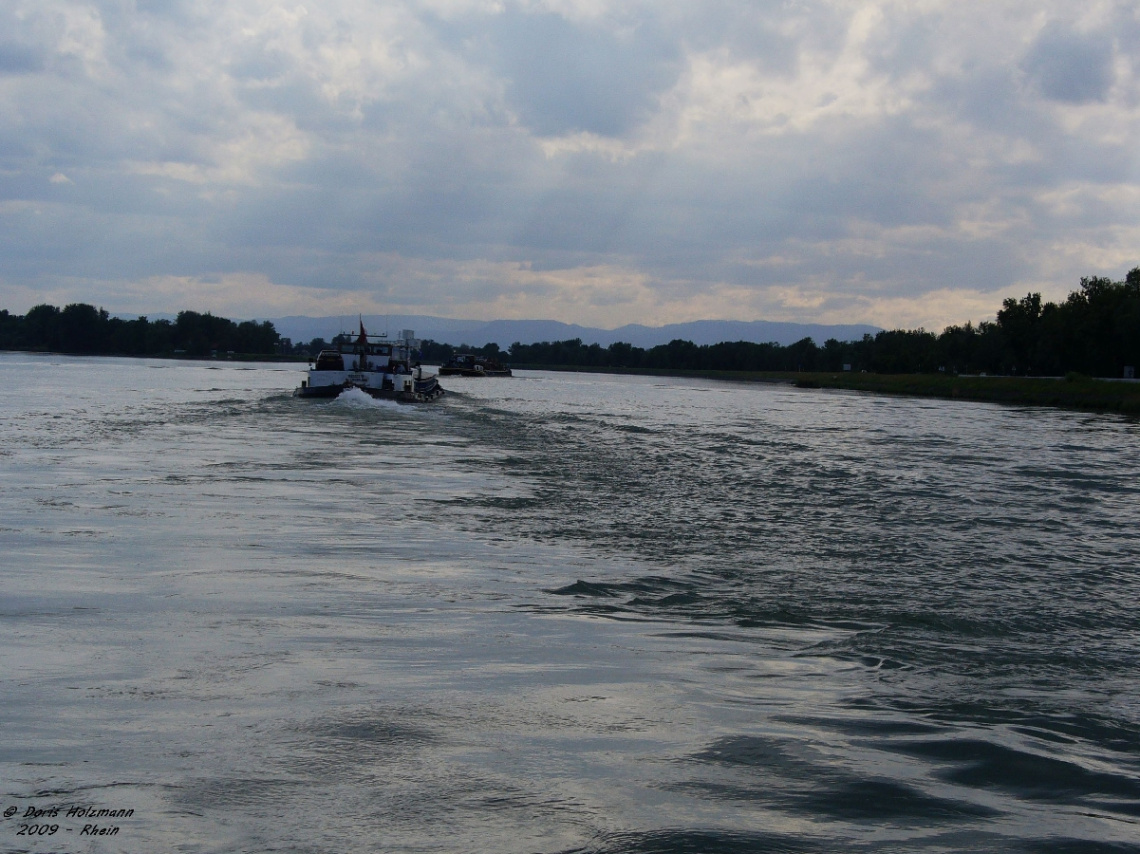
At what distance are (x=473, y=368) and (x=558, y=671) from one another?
118 m

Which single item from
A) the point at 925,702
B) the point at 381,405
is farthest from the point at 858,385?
the point at 925,702

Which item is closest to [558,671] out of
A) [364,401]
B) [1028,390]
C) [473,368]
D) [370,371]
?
[364,401]

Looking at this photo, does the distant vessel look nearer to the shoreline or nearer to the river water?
the shoreline

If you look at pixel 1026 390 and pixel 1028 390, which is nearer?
pixel 1028 390

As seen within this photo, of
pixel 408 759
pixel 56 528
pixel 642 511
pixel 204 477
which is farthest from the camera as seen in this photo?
pixel 204 477

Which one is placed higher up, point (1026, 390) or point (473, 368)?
point (473, 368)

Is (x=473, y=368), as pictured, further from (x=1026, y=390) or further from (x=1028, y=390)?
(x=1028, y=390)

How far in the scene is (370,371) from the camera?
155ft

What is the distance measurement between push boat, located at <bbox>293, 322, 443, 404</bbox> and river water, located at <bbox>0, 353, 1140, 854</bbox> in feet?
92.7

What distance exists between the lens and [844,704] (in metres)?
5.78

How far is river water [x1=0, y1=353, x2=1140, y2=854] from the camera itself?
4.11 m

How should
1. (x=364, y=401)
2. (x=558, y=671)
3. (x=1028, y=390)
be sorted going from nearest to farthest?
(x=558, y=671), (x=364, y=401), (x=1028, y=390)

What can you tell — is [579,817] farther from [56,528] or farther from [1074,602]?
[56,528]

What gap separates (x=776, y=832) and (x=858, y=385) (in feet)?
335
